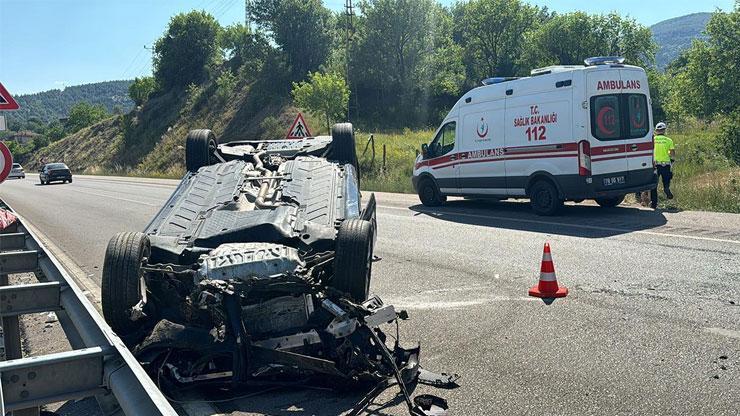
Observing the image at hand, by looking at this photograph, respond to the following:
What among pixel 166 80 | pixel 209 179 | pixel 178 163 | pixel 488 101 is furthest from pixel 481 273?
pixel 166 80

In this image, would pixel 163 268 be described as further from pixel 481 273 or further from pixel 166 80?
pixel 166 80

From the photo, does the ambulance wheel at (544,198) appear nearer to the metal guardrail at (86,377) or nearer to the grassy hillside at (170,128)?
the metal guardrail at (86,377)

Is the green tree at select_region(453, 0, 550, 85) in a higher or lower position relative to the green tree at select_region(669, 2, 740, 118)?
higher

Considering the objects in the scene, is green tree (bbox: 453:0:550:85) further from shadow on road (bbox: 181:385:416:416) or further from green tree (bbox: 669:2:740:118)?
shadow on road (bbox: 181:385:416:416)

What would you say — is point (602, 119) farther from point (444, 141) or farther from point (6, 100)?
point (6, 100)

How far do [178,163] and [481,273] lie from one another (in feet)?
159

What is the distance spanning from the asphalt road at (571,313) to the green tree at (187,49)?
6389 centimetres

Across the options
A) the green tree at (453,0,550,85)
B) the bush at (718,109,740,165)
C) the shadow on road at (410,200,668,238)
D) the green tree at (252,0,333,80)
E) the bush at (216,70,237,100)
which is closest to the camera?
the shadow on road at (410,200,668,238)

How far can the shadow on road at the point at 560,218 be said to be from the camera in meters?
10.8

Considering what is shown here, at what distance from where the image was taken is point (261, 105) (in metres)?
56.9

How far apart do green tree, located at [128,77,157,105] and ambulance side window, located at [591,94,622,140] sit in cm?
7313

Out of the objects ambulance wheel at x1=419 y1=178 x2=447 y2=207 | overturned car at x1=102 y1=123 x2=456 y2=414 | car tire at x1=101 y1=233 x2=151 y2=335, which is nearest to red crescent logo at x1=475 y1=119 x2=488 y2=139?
ambulance wheel at x1=419 y1=178 x2=447 y2=207

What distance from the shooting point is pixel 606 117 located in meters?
12.0

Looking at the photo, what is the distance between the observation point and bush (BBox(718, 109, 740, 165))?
2611cm
